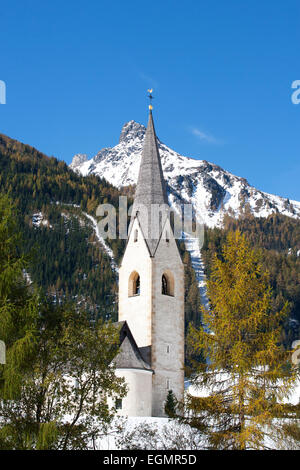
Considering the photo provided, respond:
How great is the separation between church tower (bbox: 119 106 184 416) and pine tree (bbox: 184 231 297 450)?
22.8 m

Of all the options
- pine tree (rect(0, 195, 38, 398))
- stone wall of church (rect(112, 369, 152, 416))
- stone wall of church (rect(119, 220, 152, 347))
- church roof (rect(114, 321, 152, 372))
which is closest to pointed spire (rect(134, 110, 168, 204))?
stone wall of church (rect(119, 220, 152, 347))

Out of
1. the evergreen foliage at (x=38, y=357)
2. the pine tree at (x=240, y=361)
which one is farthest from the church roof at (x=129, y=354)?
the evergreen foliage at (x=38, y=357)

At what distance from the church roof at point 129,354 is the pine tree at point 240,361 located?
20215 mm

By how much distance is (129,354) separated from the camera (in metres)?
44.8

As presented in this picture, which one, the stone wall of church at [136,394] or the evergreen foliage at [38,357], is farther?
the stone wall of church at [136,394]

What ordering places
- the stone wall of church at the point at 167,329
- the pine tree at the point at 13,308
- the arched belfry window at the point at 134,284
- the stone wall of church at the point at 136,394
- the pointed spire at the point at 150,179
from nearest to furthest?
the pine tree at the point at 13,308
the stone wall of church at the point at 136,394
the stone wall of church at the point at 167,329
the arched belfry window at the point at 134,284
the pointed spire at the point at 150,179

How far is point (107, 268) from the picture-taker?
7047 inches

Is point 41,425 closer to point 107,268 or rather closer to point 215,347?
point 215,347

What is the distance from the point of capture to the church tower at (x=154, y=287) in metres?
47.1

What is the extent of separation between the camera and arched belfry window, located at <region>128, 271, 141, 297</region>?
166 ft

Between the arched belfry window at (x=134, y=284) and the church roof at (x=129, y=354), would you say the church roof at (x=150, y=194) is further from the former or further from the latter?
the church roof at (x=129, y=354)

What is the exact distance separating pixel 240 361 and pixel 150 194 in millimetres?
30214

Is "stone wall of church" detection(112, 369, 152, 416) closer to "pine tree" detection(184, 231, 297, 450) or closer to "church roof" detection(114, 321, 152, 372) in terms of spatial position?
"church roof" detection(114, 321, 152, 372)

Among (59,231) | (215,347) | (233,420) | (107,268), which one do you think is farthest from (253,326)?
(59,231)
